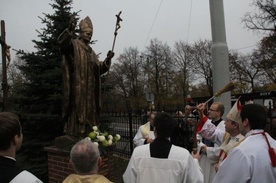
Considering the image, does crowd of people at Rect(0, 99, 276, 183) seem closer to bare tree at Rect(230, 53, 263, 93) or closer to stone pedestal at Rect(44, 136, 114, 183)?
stone pedestal at Rect(44, 136, 114, 183)

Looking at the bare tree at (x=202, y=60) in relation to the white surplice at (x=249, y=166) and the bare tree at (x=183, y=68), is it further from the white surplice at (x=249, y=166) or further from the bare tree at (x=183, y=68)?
the white surplice at (x=249, y=166)

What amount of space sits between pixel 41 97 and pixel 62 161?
3854 mm

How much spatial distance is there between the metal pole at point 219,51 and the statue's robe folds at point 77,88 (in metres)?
2.48

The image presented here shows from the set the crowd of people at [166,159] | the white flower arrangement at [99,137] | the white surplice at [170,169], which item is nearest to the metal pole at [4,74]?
the crowd of people at [166,159]

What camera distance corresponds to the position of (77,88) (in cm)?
582

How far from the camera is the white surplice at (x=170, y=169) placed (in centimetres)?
298

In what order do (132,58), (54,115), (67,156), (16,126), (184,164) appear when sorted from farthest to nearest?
(132,58), (54,115), (67,156), (184,164), (16,126)

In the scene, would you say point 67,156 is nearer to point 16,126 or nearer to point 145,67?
point 16,126

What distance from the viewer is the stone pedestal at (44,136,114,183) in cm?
577

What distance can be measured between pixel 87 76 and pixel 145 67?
1331 inches

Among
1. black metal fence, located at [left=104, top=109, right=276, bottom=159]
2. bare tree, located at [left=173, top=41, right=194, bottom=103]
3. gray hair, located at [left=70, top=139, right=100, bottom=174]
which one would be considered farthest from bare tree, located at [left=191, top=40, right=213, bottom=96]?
gray hair, located at [left=70, top=139, right=100, bottom=174]

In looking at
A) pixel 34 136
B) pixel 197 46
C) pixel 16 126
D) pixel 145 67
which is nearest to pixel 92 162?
pixel 16 126

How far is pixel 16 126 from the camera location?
2221 millimetres

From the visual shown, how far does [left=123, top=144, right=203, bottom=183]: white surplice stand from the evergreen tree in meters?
6.01
